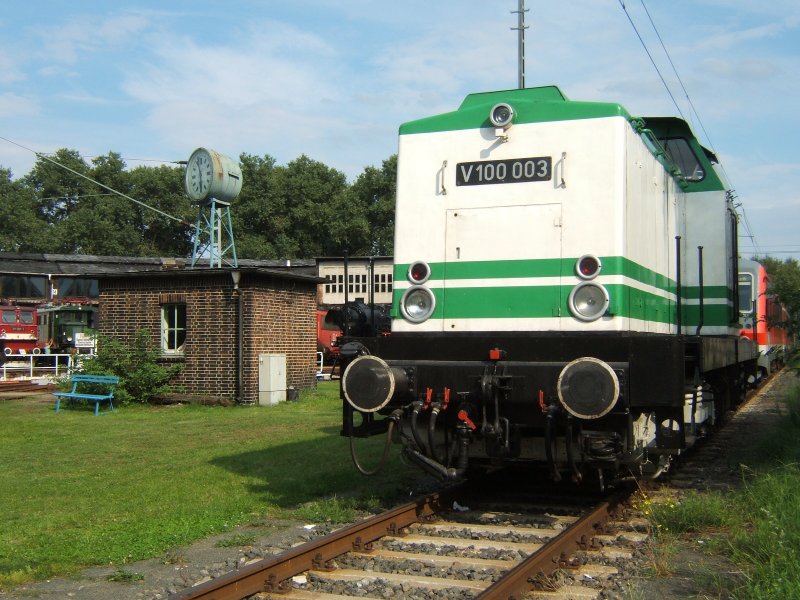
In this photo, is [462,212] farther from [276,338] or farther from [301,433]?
[276,338]

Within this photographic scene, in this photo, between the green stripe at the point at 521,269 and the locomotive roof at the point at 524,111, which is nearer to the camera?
the green stripe at the point at 521,269

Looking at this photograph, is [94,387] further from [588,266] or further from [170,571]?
[588,266]

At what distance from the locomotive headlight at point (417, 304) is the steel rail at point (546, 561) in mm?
2075

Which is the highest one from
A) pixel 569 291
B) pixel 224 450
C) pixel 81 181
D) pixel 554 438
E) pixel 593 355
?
pixel 81 181

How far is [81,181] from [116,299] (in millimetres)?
55019

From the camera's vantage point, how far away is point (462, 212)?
281 inches

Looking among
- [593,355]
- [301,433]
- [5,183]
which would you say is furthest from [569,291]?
[5,183]

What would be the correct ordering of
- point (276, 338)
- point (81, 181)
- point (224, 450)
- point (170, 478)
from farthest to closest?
point (81, 181), point (276, 338), point (224, 450), point (170, 478)

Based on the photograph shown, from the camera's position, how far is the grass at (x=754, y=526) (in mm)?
4781

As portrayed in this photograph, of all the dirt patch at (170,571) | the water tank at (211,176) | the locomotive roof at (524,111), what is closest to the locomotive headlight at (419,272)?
the locomotive roof at (524,111)

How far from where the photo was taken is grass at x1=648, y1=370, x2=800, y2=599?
188 inches

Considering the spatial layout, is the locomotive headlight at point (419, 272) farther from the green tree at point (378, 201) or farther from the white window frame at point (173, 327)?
the green tree at point (378, 201)

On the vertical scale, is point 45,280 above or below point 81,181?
below

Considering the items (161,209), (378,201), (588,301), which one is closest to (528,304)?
(588,301)
